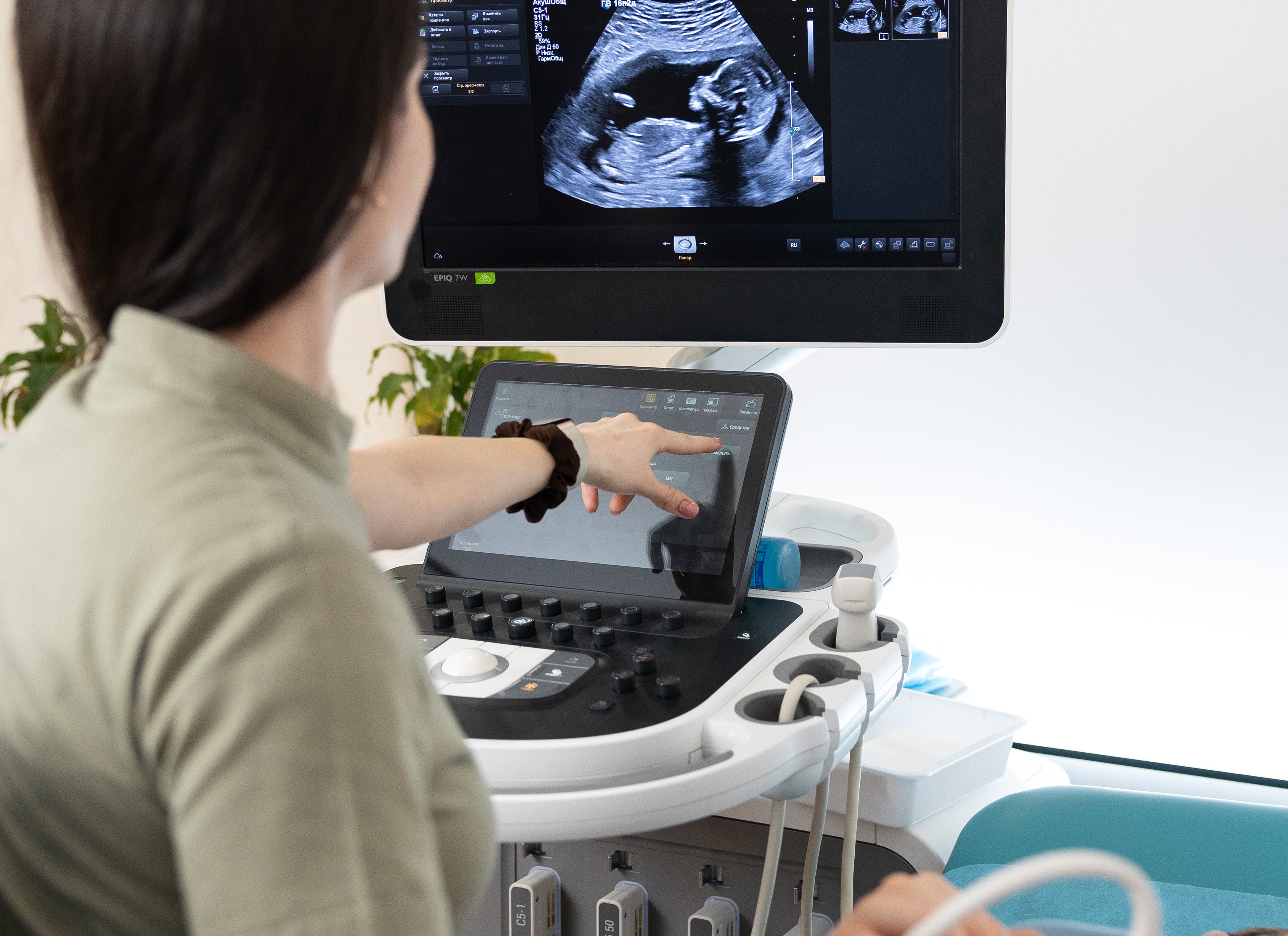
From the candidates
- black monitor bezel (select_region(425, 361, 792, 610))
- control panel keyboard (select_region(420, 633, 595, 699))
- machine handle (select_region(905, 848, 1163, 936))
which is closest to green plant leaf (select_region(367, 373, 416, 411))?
black monitor bezel (select_region(425, 361, 792, 610))

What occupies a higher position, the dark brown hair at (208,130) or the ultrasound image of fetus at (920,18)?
the ultrasound image of fetus at (920,18)

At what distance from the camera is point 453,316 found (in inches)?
54.2

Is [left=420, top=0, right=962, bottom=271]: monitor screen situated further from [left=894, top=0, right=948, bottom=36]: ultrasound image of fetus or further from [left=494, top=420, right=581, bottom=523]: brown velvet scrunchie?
[left=494, top=420, right=581, bottom=523]: brown velvet scrunchie

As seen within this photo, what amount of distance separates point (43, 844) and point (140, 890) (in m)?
0.05

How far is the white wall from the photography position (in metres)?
1.99

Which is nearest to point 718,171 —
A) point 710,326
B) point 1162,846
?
point 710,326

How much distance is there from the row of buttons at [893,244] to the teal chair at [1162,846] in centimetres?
57

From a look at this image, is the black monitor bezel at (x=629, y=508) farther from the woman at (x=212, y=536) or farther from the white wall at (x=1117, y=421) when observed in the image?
the white wall at (x=1117, y=421)

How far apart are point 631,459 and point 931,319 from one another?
0.37m

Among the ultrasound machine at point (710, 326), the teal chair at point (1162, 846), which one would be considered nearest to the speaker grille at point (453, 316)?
the ultrasound machine at point (710, 326)

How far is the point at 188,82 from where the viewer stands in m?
0.47

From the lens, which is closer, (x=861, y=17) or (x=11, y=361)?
(x=861, y=17)

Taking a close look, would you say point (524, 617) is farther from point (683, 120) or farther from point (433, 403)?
point (433, 403)

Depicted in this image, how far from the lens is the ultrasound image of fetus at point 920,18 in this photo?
115 cm
